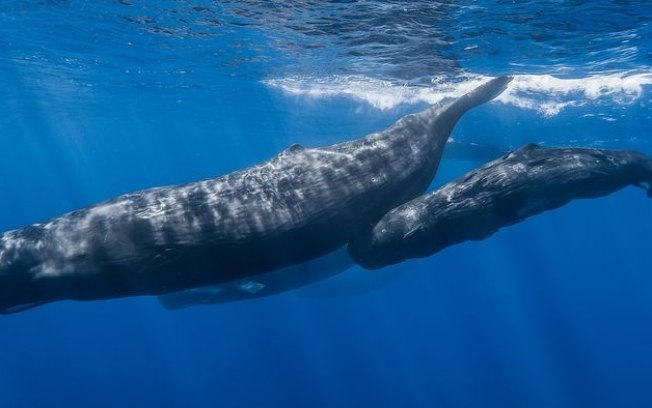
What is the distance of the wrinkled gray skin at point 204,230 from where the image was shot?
5945mm

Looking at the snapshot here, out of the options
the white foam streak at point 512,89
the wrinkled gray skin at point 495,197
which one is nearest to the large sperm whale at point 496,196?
the wrinkled gray skin at point 495,197

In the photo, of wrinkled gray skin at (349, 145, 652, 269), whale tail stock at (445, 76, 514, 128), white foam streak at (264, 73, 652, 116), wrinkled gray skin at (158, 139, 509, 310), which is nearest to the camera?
wrinkled gray skin at (349, 145, 652, 269)

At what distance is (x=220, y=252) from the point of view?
239 inches

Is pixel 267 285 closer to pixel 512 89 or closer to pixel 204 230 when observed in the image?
pixel 204 230

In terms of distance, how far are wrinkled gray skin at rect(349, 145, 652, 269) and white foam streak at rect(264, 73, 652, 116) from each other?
1256 cm

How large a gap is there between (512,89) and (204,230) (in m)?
19.5

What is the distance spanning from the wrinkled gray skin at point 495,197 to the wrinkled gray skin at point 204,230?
471 millimetres

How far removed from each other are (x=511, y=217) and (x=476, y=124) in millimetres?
22643

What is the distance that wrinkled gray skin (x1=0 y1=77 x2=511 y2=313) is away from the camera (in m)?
5.95

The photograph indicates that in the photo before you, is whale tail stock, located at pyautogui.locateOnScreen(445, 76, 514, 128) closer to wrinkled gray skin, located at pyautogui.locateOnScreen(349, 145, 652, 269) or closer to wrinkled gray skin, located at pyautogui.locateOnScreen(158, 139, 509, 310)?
wrinkled gray skin, located at pyautogui.locateOnScreen(349, 145, 652, 269)

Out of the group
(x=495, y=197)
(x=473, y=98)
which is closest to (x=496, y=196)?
(x=495, y=197)

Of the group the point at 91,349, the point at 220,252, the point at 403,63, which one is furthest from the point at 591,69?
the point at 91,349

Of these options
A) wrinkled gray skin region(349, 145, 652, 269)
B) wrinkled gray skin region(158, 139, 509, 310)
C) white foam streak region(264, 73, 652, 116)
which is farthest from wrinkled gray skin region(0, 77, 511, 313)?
white foam streak region(264, 73, 652, 116)

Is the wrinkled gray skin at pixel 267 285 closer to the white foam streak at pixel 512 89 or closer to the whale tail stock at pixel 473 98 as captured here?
the white foam streak at pixel 512 89
